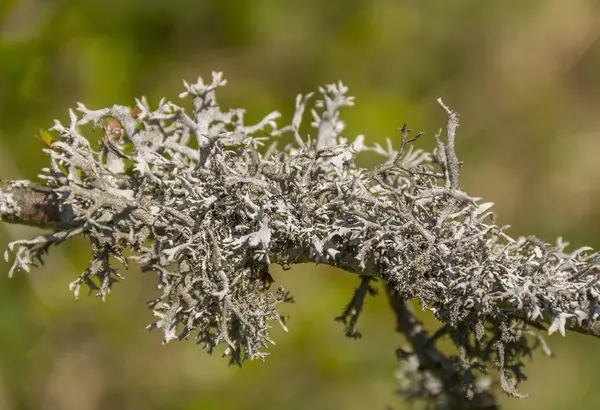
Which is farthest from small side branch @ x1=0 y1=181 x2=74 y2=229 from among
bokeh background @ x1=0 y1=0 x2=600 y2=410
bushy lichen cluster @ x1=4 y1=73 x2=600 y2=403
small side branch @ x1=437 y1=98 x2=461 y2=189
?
bokeh background @ x1=0 y1=0 x2=600 y2=410

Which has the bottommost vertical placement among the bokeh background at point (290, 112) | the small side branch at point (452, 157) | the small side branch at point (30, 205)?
the small side branch at point (30, 205)

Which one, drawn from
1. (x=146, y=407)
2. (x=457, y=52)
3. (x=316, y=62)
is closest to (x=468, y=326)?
(x=146, y=407)

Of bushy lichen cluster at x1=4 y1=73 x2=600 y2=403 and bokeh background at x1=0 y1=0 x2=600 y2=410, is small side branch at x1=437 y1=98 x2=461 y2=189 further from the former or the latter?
bokeh background at x1=0 y1=0 x2=600 y2=410

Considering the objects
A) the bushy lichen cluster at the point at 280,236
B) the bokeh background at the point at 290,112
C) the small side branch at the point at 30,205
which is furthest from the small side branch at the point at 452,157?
the bokeh background at the point at 290,112

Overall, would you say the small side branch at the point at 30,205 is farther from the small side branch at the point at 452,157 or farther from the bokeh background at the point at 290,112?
the bokeh background at the point at 290,112

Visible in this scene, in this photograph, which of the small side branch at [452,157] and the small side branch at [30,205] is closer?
the small side branch at [452,157]

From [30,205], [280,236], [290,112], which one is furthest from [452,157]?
[290,112]

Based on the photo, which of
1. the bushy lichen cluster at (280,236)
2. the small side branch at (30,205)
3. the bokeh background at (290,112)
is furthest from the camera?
the bokeh background at (290,112)
